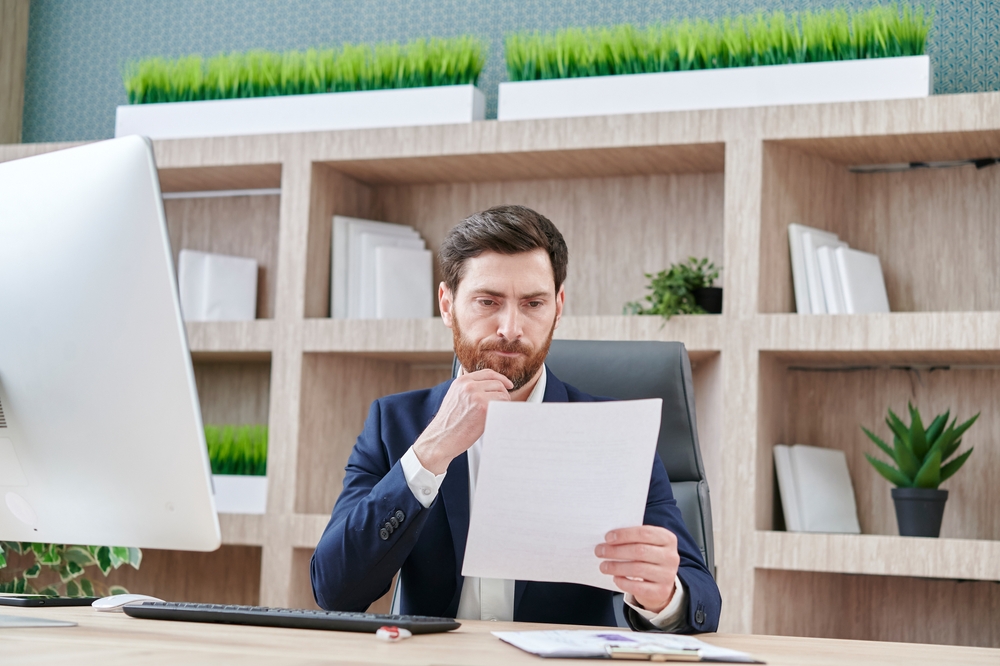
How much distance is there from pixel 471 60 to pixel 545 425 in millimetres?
1900

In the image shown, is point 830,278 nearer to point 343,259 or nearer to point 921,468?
point 921,468

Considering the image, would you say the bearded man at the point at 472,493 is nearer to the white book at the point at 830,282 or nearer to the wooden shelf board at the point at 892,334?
the wooden shelf board at the point at 892,334

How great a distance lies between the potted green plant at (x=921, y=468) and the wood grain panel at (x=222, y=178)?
1773 mm

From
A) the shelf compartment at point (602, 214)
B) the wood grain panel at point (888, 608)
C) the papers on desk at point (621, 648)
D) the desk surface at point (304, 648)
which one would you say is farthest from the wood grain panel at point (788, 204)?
the papers on desk at point (621, 648)

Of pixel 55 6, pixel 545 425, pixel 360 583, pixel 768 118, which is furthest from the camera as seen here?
pixel 55 6

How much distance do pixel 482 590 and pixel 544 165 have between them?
151cm

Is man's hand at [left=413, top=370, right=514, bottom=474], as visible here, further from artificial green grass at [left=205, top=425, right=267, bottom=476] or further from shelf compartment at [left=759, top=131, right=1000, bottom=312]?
artificial green grass at [left=205, top=425, right=267, bottom=476]

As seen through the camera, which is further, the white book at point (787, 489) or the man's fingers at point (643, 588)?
the white book at point (787, 489)

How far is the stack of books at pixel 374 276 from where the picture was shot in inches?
111

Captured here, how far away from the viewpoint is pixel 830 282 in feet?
8.10

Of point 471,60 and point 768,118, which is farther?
point 471,60

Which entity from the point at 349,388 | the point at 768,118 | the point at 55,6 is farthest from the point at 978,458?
the point at 55,6

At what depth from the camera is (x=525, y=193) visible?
2.94 meters

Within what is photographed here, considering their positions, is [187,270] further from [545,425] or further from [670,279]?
[545,425]
